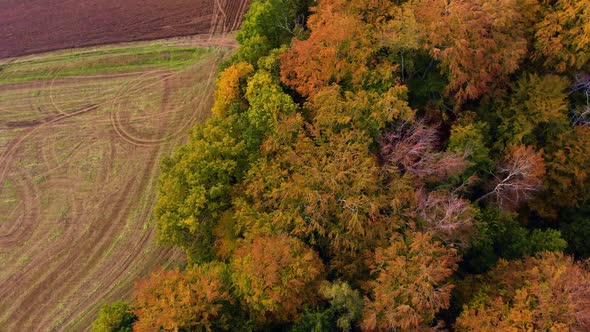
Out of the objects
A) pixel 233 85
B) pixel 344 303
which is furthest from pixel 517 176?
pixel 233 85

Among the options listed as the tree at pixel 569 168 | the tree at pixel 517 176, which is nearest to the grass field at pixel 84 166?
the tree at pixel 517 176

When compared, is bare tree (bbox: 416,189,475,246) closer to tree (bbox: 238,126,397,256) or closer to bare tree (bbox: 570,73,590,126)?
tree (bbox: 238,126,397,256)

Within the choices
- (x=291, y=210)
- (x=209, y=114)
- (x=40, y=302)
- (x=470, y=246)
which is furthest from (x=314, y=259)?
(x=40, y=302)

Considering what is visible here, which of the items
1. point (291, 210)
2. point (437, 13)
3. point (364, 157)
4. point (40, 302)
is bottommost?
point (40, 302)

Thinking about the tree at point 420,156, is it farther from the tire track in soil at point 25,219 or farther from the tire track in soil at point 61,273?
the tire track in soil at point 25,219

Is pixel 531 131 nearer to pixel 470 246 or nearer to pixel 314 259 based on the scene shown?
pixel 470 246

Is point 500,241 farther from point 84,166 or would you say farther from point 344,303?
point 84,166
